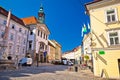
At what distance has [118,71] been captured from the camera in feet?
49.2

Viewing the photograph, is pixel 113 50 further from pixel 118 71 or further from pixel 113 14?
pixel 113 14

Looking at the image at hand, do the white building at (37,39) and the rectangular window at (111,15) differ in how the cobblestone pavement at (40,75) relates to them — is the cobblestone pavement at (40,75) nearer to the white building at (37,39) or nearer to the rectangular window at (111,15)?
the rectangular window at (111,15)

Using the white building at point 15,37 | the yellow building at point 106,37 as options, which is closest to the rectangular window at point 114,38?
the yellow building at point 106,37

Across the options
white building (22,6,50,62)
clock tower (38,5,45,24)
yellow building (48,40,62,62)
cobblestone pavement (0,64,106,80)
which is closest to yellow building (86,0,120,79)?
cobblestone pavement (0,64,106,80)

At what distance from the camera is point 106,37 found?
643 inches

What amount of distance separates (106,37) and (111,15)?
290 cm

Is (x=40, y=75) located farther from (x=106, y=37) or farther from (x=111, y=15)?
(x=111, y=15)

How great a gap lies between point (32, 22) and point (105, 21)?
3833 cm

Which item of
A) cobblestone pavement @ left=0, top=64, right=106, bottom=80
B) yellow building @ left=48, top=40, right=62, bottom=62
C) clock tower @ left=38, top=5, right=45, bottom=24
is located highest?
clock tower @ left=38, top=5, right=45, bottom=24

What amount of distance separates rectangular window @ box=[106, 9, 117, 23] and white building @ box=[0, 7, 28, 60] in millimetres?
28431

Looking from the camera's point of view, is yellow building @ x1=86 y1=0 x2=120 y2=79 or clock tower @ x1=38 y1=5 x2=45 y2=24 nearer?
yellow building @ x1=86 y1=0 x2=120 y2=79

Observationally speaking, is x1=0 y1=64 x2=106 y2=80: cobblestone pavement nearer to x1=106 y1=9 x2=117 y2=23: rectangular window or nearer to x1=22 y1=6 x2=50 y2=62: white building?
x1=106 y1=9 x2=117 y2=23: rectangular window

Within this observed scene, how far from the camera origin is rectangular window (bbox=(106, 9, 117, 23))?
1658 centimetres

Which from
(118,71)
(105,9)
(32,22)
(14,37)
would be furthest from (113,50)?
(32,22)
